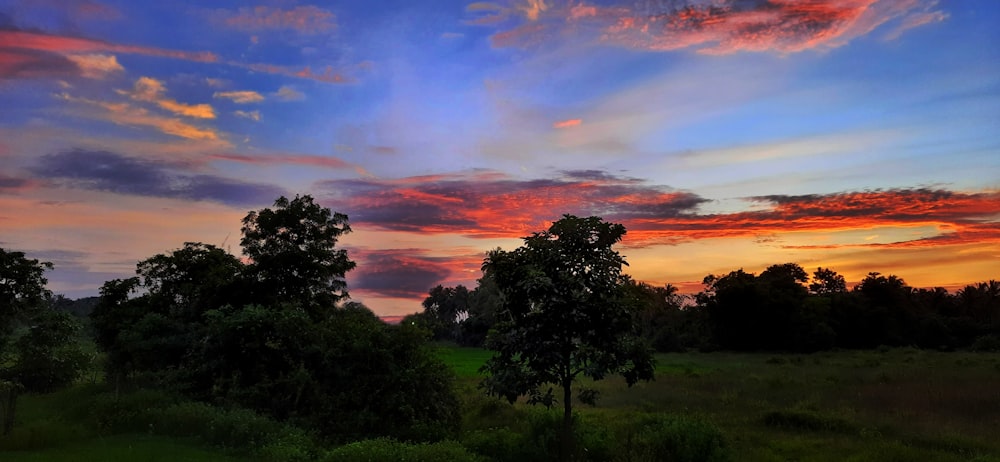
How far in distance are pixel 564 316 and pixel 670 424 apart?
20.1 feet

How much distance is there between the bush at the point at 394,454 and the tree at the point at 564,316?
225 cm

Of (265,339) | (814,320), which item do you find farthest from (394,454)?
(814,320)

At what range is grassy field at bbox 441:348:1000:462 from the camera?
17.6m

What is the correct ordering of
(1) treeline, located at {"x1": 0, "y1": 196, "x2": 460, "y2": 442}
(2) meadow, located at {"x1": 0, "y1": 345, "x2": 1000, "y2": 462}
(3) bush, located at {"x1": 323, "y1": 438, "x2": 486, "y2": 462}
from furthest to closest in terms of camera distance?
(1) treeline, located at {"x1": 0, "y1": 196, "x2": 460, "y2": 442} → (2) meadow, located at {"x1": 0, "y1": 345, "x2": 1000, "y2": 462} → (3) bush, located at {"x1": 323, "y1": 438, "x2": 486, "y2": 462}

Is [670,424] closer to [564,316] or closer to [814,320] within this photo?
[564,316]

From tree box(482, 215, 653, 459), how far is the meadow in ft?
9.73

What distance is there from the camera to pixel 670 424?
1711cm

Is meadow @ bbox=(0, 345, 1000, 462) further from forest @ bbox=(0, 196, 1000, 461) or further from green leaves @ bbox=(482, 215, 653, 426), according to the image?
green leaves @ bbox=(482, 215, 653, 426)

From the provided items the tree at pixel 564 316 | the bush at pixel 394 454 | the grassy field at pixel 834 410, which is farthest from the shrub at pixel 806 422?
the bush at pixel 394 454

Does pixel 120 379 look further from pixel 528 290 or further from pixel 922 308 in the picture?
pixel 922 308

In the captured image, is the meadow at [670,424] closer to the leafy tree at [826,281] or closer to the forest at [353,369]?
the forest at [353,369]

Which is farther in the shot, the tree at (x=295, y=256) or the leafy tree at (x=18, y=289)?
the tree at (x=295, y=256)

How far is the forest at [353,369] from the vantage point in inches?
555

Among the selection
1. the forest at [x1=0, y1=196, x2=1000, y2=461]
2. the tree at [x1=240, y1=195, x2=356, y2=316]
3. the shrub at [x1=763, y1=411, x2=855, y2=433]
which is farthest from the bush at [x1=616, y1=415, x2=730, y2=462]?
the tree at [x1=240, y1=195, x2=356, y2=316]
